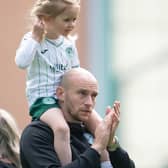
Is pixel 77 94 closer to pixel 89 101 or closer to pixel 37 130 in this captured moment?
pixel 89 101

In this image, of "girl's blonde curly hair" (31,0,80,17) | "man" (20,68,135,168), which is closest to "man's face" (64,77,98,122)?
"man" (20,68,135,168)

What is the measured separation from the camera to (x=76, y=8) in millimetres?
6074

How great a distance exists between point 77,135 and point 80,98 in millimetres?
257

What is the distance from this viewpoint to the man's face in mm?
5957

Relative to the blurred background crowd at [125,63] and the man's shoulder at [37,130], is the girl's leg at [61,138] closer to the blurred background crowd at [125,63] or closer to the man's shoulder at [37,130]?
the man's shoulder at [37,130]

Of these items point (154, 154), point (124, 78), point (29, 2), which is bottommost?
point (154, 154)

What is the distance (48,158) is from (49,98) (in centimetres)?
38

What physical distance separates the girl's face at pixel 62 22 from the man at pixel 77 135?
23 cm

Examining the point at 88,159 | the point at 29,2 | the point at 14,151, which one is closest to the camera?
the point at 88,159

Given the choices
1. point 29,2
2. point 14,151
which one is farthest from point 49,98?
point 29,2

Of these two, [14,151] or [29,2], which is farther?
[29,2]

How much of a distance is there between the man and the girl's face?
0.76 feet

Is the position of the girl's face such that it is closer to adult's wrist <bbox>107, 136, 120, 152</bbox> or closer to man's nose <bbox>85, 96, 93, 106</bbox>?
man's nose <bbox>85, 96, 93, 106</bbox>

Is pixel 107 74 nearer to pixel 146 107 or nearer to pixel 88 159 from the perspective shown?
pixel 146 107
